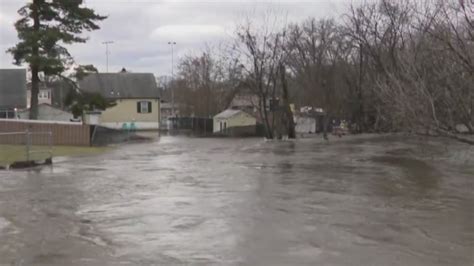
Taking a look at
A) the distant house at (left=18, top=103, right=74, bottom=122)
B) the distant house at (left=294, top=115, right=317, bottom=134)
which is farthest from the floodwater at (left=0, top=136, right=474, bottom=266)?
the distant house at (left=294, top=115, right=317, bottom=134)

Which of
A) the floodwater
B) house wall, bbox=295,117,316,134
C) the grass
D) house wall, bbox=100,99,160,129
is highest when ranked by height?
house wall, bbox=100,99,160,129

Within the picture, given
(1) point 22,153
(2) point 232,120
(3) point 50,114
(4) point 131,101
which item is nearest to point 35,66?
(1) point 22,153

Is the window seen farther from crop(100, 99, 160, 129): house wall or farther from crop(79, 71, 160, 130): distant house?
crop(100, 99, 160, 129): house wall

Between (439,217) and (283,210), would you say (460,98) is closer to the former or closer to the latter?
(439,217)

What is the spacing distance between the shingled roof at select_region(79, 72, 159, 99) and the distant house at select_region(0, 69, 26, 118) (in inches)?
336

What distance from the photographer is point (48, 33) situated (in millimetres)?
37719

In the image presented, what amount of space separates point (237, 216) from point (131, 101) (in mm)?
60270

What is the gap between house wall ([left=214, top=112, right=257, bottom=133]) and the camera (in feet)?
222

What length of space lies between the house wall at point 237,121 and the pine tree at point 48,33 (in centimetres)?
2810

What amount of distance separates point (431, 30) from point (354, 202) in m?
7.47

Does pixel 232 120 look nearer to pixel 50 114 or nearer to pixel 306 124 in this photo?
pixel 306 124

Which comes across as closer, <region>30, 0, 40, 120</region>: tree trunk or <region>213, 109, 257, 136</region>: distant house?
<region>30, 0, 40, 120</region>: tree trunk

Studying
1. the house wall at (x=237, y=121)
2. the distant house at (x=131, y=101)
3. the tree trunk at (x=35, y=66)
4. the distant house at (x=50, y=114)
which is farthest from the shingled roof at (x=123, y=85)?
the tree trunk at (x=35, y=66)

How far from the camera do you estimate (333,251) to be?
849 centimetres
